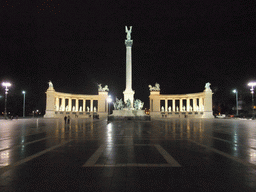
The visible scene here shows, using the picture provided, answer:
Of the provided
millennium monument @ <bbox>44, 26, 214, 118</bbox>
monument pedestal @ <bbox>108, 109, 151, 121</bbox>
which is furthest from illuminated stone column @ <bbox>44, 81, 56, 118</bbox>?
monument pedestal @ <bbox>108, 109, 151, 121</bbox>

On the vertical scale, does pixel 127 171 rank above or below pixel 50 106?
below

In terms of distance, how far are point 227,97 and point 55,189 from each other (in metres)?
96.8

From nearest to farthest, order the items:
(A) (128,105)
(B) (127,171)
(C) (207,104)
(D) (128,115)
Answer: (B) (127,171) < (D) (128,115) < (A) (128,105) < (C) (207,104)

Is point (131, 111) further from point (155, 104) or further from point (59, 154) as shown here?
point (59, 154)

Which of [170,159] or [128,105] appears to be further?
[128,105]

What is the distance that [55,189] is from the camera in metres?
5.96

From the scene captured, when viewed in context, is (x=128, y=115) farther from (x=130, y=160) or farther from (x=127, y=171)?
(x=127, y=171)

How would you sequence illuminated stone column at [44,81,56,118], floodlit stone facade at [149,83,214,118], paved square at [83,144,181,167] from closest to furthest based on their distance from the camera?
paved square at [83,144,181,167], illuminated stone column at [44,81,56,118], floodlit stone facade at [149,83,214,118]

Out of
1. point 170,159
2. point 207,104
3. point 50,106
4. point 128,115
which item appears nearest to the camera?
point 170,159

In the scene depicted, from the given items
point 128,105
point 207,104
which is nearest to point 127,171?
point 128,105

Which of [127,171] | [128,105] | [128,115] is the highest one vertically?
[128,105]

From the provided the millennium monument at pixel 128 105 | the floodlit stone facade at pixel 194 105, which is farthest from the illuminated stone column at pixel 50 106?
the floodlit stone facade at pixel 194 105

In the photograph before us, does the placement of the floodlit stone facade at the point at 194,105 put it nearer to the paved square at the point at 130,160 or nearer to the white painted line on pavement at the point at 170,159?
the white painted line on pavement at the point at 170,159

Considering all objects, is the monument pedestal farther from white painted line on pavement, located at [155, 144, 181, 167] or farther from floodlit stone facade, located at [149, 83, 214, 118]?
white painted line on pavement, located at [155, 144, 181, 167]
